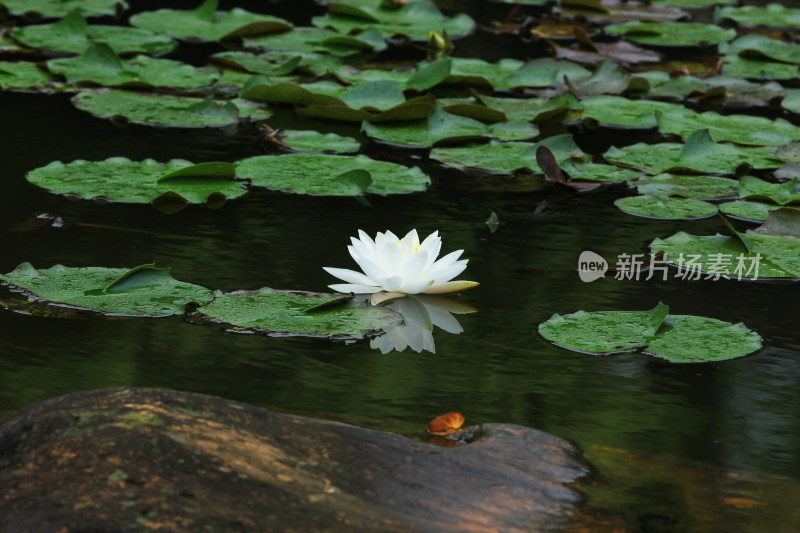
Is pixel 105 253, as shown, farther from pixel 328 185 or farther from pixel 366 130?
pixel 366 130

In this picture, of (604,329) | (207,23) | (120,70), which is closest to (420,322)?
(604,329)

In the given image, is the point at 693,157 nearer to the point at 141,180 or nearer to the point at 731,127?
the point at 731,127

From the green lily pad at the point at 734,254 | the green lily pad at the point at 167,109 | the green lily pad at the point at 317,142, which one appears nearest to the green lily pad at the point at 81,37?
the green lily pad at the point at 167,109

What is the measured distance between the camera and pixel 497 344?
2.08 metres

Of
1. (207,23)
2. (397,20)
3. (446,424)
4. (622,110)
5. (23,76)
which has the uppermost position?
(397,20)

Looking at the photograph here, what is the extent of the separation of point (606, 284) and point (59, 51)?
311cm

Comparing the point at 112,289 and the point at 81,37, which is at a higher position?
the point at 81,37

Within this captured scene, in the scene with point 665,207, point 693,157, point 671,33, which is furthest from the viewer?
point 671,33

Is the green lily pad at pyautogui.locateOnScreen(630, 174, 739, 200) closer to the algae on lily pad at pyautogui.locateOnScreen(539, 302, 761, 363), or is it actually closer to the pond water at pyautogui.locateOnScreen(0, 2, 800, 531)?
the pond water at pyautogui.locateOnScreen(0, 2, 800, 531)

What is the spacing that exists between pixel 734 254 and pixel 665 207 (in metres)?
0.42

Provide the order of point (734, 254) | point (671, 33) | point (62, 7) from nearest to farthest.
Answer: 1. point (734, 254)
2. point (62, 7)
3. point (671, 33)

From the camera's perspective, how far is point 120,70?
13.6ft

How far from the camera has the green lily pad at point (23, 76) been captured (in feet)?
12.9

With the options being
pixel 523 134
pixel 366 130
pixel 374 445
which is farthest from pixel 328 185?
pixel 374 445
